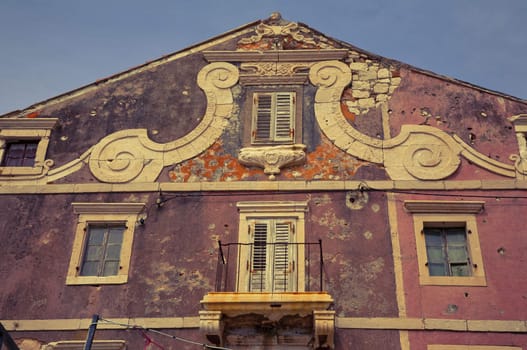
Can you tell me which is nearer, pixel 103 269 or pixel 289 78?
pixel 103 269

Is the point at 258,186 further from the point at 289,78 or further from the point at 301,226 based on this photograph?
the point at 289,78

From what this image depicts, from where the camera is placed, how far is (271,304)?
1509 cm

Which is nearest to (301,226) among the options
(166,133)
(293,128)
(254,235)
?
(254,235)

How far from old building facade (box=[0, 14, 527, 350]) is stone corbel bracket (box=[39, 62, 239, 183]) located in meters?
0.03

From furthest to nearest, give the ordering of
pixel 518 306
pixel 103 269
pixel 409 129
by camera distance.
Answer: pixel 409 129 < pixel 103 269 < pixel 518 306

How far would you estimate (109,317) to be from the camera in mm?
15914

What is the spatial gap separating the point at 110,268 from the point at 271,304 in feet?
12.1

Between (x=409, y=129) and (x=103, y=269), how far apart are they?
730 cm

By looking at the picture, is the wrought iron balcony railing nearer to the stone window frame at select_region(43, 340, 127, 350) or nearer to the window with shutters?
the window with shutters

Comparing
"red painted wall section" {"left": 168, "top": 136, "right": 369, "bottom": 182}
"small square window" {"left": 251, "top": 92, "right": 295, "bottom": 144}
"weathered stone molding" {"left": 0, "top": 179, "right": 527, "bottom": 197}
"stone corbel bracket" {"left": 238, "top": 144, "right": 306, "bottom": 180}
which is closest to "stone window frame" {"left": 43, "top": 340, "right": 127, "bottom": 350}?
"weathered stone molding" {"left": 0, "top": 179, "right": 527, "bottom": 197}

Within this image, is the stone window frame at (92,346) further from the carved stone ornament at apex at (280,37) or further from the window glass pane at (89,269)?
the carved stone ornament at apex at (280,37)

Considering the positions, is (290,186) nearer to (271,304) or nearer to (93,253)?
(271,304)

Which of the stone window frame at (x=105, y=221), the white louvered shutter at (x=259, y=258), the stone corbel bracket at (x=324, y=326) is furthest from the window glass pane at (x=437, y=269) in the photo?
the stone window frame at (x=105, y=221)

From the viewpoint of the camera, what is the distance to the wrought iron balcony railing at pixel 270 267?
53.1 ft
